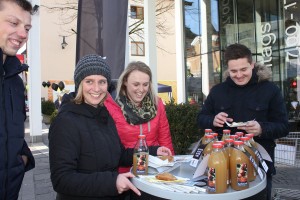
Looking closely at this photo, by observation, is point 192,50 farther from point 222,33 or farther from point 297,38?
point 297,38

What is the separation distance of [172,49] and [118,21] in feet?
80.7

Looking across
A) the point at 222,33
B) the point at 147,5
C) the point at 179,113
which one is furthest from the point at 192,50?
the point at 179,113

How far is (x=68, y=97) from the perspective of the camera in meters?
2.43

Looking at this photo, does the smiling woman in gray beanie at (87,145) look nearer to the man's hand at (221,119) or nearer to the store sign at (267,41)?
the man's hand at (221,119)

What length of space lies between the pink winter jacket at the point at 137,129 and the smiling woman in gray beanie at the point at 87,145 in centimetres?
45

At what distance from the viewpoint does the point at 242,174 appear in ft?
6.56

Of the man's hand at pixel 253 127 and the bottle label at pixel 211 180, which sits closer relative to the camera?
the bottle label at pixel 211 180

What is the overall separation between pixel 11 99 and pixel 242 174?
159cm

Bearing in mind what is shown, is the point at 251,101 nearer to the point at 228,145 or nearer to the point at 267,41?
the point at 228,145

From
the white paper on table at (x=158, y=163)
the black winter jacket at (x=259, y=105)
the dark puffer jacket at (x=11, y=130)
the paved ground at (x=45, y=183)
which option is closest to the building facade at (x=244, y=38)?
the paved ground at (x=45, y=183)

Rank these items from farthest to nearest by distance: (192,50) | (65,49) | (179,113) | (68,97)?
(65,49), (192,50), (179,113), (68,97)

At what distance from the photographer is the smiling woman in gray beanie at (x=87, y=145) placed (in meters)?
2.06

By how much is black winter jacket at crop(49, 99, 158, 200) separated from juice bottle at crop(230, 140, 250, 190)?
75 cm

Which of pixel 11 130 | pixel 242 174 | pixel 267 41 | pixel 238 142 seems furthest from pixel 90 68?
pixel 267 41
